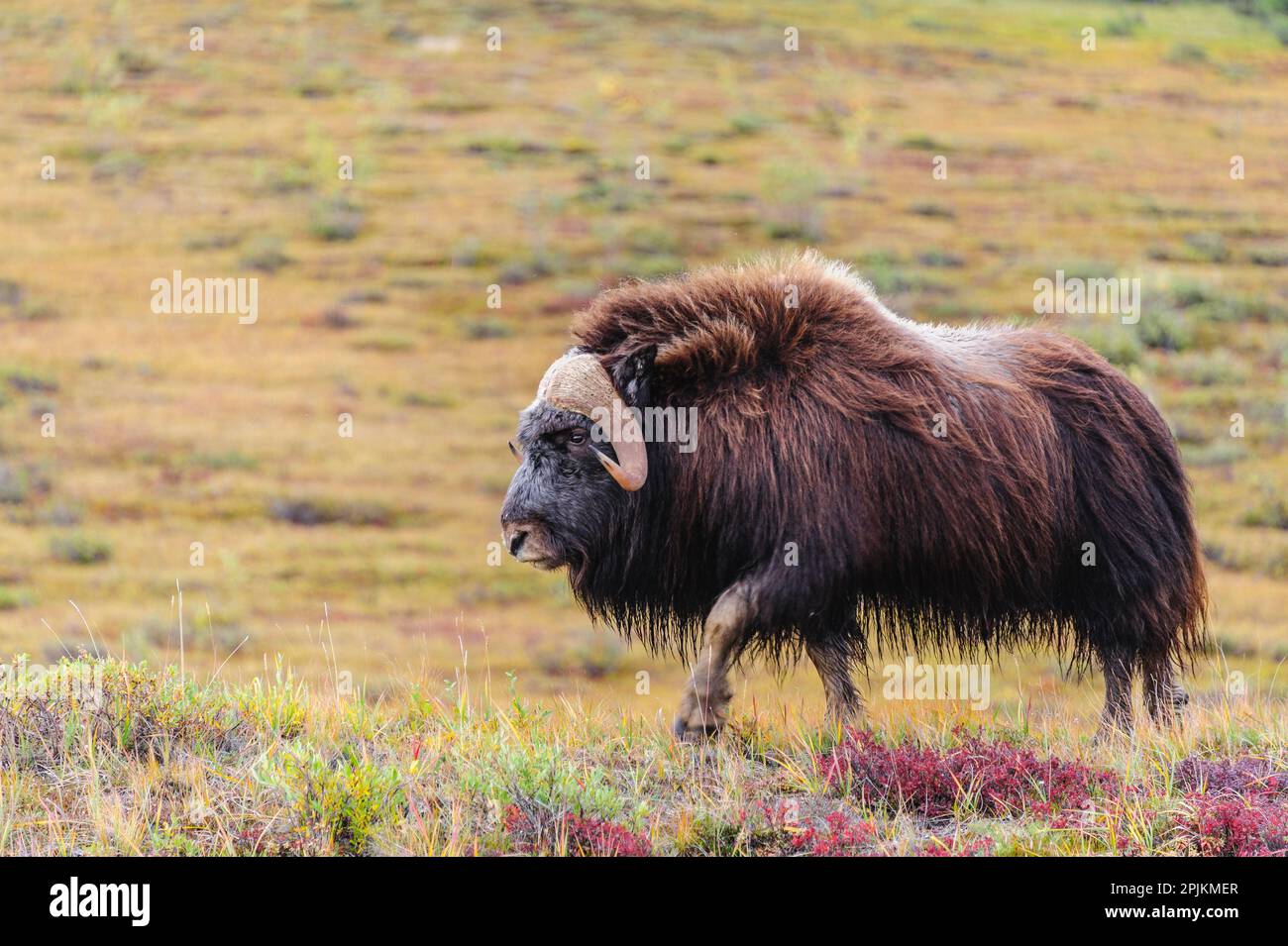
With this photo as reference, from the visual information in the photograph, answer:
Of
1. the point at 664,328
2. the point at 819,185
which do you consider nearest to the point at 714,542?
the point at 664,328

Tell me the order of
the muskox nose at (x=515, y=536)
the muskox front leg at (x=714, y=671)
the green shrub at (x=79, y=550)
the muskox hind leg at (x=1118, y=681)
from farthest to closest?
the green shrub at (x=79, y=550), the muskox hind leg at (x=1118, y=681), the muskox nose at (x=515, y=536), the muskox front leg at (x=714, y=671)

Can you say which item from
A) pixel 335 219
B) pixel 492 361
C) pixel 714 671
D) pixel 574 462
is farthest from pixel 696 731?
pixel 335 219

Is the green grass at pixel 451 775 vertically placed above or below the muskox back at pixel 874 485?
below

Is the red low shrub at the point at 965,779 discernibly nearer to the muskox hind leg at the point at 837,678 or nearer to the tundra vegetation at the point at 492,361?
the tundra vegetation at the point at 492,361

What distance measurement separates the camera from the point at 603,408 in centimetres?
541

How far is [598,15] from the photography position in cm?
6003

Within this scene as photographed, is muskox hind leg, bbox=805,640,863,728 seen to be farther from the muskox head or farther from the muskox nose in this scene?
the muskox nose

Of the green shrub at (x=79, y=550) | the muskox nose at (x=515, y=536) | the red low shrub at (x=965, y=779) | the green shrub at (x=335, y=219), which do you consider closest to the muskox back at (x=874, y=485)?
the muskox nose at (x=515, y=536)

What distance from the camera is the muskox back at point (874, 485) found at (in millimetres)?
5352

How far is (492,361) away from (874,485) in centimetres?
2418

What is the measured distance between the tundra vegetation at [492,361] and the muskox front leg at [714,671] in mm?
143

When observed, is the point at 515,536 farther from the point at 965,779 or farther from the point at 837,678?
the point at 965,779

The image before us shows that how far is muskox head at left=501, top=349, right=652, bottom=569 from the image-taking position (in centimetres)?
541

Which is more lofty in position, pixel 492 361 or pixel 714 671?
A: pixel 492 361
